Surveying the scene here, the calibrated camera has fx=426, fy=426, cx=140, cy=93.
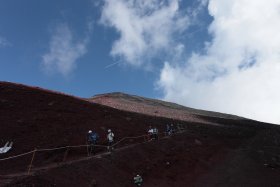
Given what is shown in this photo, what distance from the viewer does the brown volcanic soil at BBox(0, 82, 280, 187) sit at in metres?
26.6

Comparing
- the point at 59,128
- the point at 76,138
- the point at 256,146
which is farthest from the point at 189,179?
the point at 256,146

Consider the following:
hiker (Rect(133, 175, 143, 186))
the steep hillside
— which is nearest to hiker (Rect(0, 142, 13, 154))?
hiker (Rect(133, 175, 143, 186))

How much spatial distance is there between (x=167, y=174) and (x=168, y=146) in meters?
5.88

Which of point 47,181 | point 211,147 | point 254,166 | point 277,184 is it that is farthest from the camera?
point 211,147

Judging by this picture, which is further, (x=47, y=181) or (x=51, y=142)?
(x=51, y=142)

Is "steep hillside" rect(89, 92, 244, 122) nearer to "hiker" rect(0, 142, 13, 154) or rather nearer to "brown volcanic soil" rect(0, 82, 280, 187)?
"brown volcanic soil" rect(0, 82, 280, 187)

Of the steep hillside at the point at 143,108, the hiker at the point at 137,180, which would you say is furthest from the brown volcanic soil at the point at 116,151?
the steep hillside at the point at 143,108

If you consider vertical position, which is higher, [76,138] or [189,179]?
[76,138]

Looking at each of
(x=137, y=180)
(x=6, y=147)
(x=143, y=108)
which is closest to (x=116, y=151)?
(x=137, y=180)

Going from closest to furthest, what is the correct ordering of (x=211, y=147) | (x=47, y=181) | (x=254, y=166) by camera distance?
(x=47, y=181)
(x=254, y=166)
(x=211, y=147)

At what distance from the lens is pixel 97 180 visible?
25.4m

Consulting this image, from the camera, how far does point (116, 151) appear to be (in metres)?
31.5

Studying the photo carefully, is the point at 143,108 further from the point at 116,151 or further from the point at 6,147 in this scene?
the point at 6,147

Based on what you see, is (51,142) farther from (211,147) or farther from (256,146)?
(256,146)
